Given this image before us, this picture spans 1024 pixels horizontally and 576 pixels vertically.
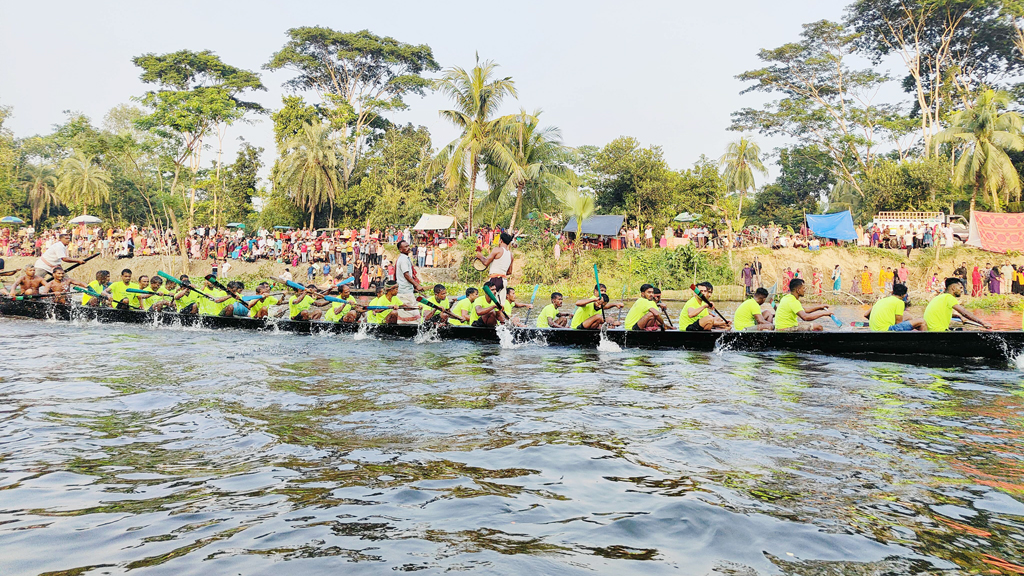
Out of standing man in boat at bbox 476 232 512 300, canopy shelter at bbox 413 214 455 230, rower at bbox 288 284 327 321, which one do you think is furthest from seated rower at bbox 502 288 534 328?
canopy shelter at bbox 413 214 455 230

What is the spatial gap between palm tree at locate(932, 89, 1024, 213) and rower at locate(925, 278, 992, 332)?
22280mm

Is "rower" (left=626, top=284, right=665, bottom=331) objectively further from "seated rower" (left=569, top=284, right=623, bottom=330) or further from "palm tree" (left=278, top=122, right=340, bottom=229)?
"palm tree" (left=278, top=122, right=340, bottom=229)

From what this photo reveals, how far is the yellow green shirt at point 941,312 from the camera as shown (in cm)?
993

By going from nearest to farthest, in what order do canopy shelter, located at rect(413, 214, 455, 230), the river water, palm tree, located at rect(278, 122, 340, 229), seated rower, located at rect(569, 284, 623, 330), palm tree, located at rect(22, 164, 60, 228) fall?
the river water < seated rower, located at rect(569, 284, 623, 330) < canopy shelter, located at rect(413, 214, 455, 230) < palm tree, located at rect(278, 122, 340, 229) < palm tree, located at rect(22, 164, 60, 228)

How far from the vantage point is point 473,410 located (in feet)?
25.7

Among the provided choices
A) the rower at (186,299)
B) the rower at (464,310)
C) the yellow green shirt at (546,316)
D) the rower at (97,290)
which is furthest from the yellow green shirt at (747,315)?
the rower at (97,290)

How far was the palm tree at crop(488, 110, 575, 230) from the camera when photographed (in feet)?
91.6

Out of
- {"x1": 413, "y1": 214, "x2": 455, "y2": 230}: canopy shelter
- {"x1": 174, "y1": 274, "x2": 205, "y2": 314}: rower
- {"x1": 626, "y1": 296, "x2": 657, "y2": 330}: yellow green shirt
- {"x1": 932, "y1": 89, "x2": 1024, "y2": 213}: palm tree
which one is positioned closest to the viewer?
{"x1": 626, "y1": 296, "x2": 657, "y2": 330}: yellow green shirt

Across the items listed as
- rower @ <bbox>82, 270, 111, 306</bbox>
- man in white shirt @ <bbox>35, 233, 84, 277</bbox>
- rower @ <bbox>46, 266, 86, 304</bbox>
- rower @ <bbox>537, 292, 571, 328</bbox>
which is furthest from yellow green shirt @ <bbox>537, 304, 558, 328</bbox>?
man in white shirt @ <bbox>35, 233, 84, 277</bbox>

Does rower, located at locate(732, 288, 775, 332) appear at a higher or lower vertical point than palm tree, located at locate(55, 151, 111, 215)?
lower

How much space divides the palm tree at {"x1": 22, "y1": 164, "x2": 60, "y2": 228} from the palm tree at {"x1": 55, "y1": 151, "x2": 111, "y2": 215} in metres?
6.67

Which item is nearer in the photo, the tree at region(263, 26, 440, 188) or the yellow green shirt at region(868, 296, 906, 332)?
the yellow green shirt at region(868, 296, 906, 332)

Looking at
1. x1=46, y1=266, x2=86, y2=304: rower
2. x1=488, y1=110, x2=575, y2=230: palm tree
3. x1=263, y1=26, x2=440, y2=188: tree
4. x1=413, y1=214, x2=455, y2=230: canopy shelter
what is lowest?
x1=46, y1=266, x2=86, y2=304: rower

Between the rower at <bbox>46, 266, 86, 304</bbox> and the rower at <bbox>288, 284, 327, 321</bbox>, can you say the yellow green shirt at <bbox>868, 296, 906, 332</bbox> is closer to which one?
the rower at <bbox>288, 284, 327, 321</bbox>
